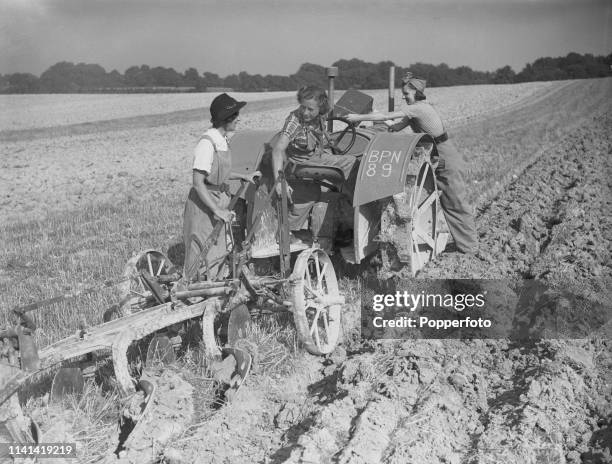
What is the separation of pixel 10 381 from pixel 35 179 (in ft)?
33.1

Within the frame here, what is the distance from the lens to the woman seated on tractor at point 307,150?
16.8ft

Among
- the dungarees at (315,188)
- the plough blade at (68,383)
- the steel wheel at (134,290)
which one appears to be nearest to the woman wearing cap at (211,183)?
the steel wheel at (134,290)

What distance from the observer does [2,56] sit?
6.95 meters

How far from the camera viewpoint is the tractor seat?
17.4 feet

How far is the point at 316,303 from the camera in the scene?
15.2ft

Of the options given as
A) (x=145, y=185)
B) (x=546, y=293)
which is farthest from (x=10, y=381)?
(x=145, y=185)

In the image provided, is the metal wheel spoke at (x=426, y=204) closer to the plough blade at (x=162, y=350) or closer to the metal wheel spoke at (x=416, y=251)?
the metal wheel spoke at (x=416, y=251)

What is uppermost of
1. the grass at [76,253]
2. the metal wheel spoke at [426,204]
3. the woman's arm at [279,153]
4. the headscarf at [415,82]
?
the headscarf at [415,82]

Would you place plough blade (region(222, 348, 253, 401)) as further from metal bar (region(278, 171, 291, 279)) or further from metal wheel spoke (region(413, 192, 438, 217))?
metal wheel spoke (region(413, 192, 438, 217))

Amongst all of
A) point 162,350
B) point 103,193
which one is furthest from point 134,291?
point 103,193

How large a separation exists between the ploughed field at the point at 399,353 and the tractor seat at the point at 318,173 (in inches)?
38.4

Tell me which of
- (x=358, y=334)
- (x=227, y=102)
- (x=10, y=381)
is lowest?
(x=358, y=334)

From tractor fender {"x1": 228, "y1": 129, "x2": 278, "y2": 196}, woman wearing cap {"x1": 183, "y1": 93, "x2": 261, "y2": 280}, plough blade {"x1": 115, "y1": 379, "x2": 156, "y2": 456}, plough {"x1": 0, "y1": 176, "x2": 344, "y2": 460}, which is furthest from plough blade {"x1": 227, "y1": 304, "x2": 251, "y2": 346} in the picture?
tractor fender {"x1": 228, "y1": 129, "x2": 278, "y2": 196}

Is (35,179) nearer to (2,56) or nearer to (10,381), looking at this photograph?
(2,56)
